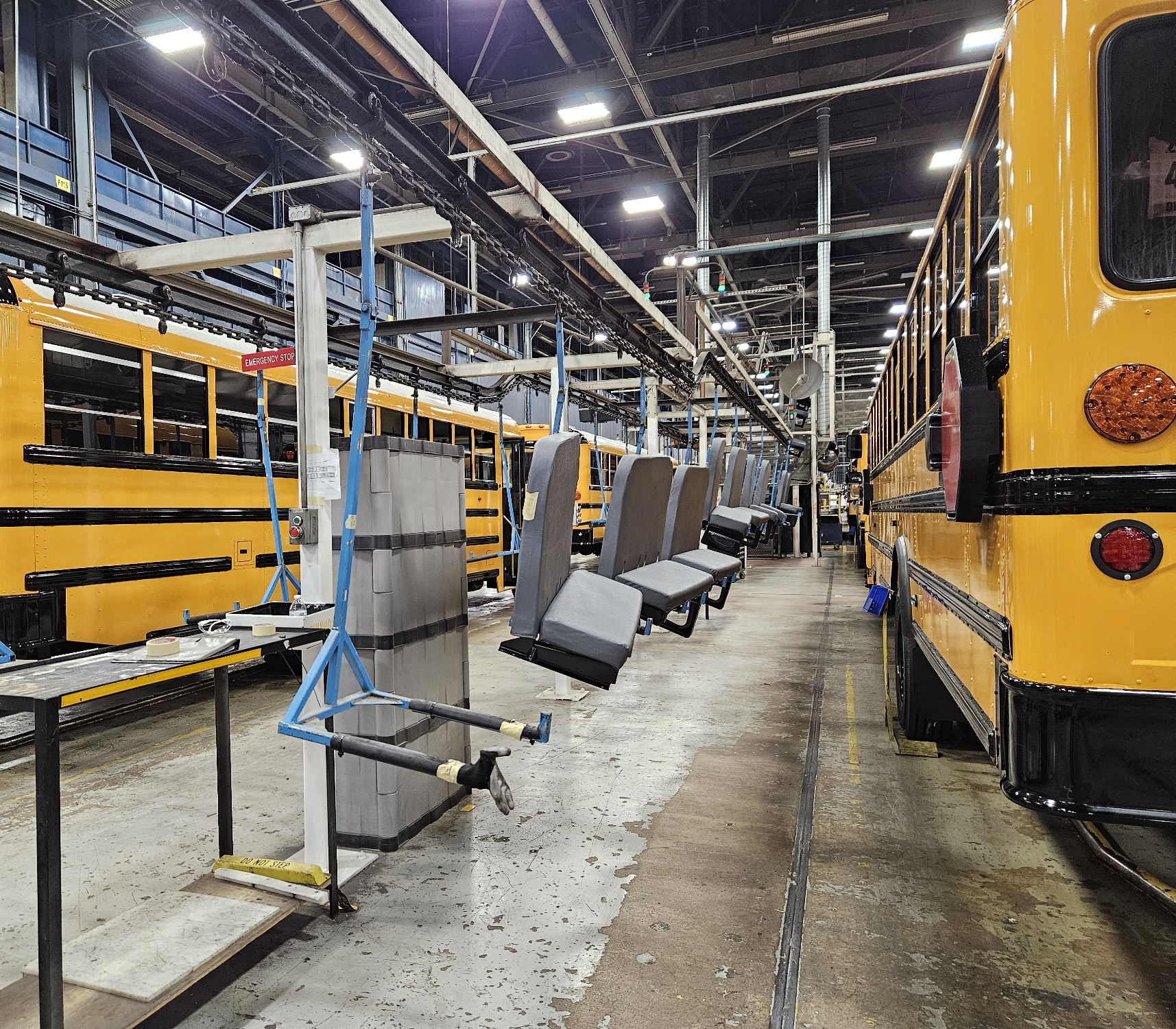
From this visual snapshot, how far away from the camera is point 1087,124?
A: 153cm

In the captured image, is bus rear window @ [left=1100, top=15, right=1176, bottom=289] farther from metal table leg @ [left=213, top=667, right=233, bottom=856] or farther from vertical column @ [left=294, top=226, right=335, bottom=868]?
metal table leg @ [left=213, top=667, right=233, bottom=856]

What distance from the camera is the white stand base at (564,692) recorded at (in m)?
4.75

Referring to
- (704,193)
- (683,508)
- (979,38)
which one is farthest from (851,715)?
(704,193)

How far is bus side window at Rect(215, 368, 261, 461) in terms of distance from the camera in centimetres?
486

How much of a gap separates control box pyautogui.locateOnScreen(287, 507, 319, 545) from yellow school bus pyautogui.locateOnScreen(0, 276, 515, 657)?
7.09 feet

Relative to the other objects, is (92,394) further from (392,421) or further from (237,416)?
(392,421)

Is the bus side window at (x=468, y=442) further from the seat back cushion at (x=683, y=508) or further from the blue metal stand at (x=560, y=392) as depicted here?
the blue metal stand at (x=560, y=392)

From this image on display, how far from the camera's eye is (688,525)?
4156 millimetres

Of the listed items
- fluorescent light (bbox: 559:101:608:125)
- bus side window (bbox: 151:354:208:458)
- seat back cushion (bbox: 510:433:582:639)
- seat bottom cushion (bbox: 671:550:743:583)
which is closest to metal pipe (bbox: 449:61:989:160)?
fluorescent light (bbox: 559:101:608:125)

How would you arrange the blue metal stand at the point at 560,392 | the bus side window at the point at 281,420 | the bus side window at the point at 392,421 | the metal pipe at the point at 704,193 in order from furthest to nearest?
the metal pipe at the point at 704,193 → the bus side window at the point at 392,421 → the bus side window at the point at 281,420 → the blue metal stand at the point at 560,392

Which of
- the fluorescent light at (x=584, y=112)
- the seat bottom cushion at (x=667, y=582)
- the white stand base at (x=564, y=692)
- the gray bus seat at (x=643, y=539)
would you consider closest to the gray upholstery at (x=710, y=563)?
the seat bottom cushion at (x=667, y=582)

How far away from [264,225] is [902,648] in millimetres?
13293

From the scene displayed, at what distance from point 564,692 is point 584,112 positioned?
19.4ft

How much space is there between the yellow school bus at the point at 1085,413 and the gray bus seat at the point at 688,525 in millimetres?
2182
